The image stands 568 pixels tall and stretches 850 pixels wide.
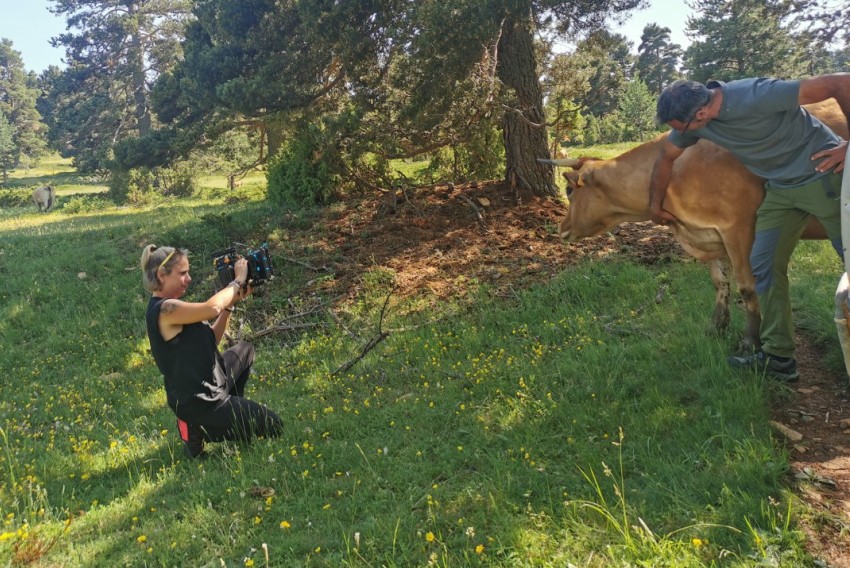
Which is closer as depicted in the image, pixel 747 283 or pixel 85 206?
pixel 747 283

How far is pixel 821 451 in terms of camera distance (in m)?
3.16

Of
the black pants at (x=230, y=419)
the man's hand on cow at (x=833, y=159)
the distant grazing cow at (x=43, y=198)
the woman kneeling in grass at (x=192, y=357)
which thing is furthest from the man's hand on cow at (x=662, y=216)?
the distant grazing cow at (x=43, y=198)

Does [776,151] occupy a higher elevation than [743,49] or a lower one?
lower

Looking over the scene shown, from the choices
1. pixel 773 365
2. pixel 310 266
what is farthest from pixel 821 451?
pixel 310 266

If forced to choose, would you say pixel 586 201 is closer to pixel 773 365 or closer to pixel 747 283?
pixel 747 283

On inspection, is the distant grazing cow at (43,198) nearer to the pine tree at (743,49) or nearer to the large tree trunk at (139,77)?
the large tree trunk at (139,77)

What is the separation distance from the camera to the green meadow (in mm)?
2793

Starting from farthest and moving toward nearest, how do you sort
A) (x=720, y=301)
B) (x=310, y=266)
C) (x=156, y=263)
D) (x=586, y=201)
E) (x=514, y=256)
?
(x=310, y=266) < (x=514, y=256) < (x=586, y=201) < (x=720, y=301) < (x=156, y=263)

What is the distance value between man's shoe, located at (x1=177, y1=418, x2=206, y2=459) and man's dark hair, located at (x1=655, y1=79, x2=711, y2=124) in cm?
406

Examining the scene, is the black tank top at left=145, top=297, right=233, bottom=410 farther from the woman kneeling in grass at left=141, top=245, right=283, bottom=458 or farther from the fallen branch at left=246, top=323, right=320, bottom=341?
the fallen branch at left=246, top=323, right=320, bottom=341

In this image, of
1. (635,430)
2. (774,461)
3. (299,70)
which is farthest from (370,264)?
(774,461)

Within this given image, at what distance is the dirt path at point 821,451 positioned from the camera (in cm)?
249

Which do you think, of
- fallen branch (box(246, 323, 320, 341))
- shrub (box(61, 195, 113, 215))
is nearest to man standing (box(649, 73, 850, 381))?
fallen branch (box(246, 323, 320, 341))

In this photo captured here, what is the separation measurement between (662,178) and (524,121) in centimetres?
513
